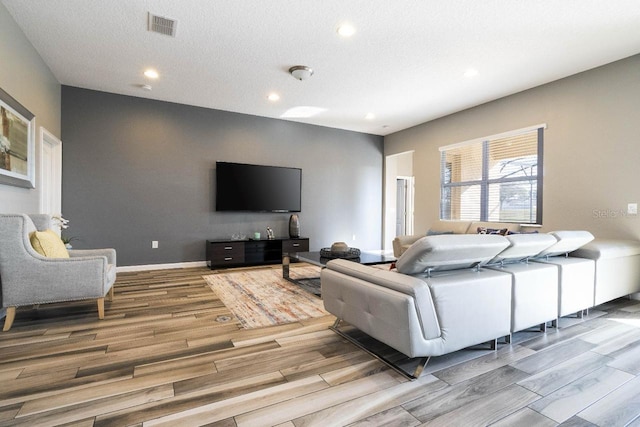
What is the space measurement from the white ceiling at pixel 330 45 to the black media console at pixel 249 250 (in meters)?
2.32

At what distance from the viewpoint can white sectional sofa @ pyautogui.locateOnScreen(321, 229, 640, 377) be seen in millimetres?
1755

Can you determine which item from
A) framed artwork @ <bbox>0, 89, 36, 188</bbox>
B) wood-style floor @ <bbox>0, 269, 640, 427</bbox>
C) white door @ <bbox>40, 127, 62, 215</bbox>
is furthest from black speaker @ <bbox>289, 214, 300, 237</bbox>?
framed artwork @ <bbox>0, 89, 36, 188</bbox>

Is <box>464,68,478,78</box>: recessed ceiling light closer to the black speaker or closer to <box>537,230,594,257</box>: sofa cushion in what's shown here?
<box>537,230,594,257</box>: sofa cushion

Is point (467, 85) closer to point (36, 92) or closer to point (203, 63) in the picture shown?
point (203, 63)

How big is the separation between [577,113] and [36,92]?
634 centimetres

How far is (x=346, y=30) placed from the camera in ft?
9.69

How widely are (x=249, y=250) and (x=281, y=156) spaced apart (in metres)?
1.89

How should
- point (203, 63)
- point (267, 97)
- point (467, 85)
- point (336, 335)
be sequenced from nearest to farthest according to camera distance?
point (336, 335), point (203, 63), point (467, 85), point (267, 97)

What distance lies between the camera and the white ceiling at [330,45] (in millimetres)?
2654

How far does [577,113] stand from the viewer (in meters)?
3.90

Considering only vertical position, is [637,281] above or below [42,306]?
above

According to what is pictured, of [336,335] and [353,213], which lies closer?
[336,335]

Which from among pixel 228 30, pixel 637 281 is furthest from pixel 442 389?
pixel 228 30

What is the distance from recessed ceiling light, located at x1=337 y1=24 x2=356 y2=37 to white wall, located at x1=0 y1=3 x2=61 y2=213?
2.87 metres
